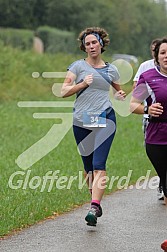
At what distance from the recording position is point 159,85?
6676mm

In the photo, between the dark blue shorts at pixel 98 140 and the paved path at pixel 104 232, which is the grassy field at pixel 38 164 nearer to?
the paved path at pixel 104 232

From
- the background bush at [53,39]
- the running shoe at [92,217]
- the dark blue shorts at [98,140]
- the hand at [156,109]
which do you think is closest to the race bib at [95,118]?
the dark blue shorts at [98,140]

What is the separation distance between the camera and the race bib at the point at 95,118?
804 centimetres

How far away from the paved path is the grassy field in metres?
0.27

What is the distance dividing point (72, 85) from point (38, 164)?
4.89 m

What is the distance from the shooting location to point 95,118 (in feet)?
26.4

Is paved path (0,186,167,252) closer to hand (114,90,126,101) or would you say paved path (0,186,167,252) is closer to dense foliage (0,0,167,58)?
hand (114,90,126,101)

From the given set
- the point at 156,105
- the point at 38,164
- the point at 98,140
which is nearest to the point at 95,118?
the point at 98,140

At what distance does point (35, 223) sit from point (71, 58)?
2993 cm

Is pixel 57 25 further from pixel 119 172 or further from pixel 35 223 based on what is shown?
pixel 35 223

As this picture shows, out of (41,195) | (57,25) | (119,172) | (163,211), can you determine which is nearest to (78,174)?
(119,172)

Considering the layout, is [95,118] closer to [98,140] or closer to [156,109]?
[98,140]
